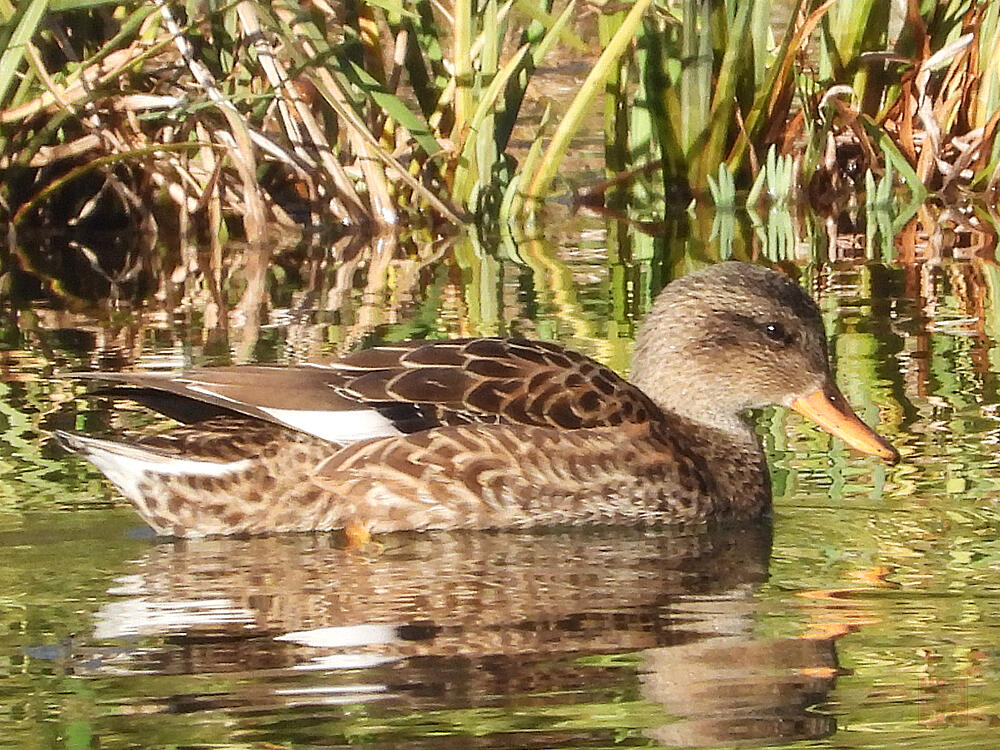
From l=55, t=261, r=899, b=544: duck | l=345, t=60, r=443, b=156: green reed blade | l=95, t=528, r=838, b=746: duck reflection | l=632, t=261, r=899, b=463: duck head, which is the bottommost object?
l=95, t=528, r=838, b=746: duck reflection

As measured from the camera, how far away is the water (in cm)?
370

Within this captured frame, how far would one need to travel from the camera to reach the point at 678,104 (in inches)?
415

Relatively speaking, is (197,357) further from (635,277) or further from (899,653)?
(899,653)

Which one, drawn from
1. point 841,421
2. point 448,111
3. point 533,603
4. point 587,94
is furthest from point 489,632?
point 448,111

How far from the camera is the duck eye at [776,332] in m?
6.12

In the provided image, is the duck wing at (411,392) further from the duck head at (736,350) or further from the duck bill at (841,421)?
the duck bill at (841,421)

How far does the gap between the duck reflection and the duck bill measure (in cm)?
41

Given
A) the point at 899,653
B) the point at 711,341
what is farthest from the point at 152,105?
the point at 899,653

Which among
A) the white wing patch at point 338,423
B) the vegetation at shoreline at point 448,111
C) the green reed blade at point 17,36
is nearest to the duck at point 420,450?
the white wing patch at point 338,423

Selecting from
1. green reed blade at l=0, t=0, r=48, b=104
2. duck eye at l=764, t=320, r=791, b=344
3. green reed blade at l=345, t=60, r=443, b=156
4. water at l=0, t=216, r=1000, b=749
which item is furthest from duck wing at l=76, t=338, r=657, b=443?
green reed blade at l=345, t=60, r=443, b=156

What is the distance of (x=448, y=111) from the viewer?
10148mm

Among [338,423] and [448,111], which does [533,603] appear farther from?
[448,111]

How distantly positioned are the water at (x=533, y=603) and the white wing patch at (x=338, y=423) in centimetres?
28

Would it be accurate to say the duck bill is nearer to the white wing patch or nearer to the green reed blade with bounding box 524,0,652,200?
the white wing patch
